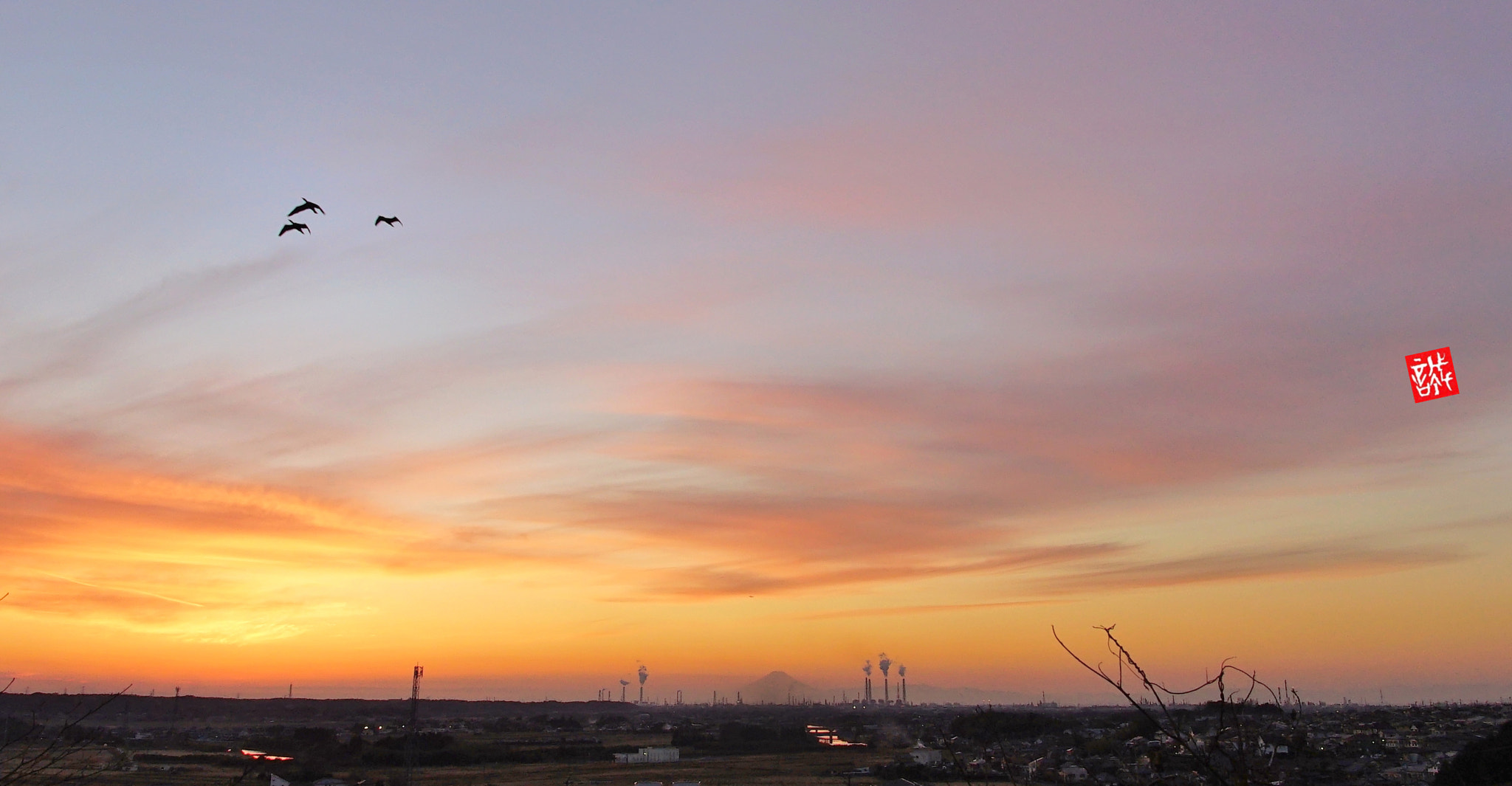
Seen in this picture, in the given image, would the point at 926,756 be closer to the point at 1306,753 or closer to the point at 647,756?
the point at 647,756

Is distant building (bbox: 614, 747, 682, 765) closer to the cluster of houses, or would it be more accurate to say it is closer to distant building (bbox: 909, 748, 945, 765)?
distant building (bbox: 909, 748, 945, 765)

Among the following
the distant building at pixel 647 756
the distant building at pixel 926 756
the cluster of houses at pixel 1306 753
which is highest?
the cluster of houses at pixel 1306 753

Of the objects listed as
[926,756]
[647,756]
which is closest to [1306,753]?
[926,756]

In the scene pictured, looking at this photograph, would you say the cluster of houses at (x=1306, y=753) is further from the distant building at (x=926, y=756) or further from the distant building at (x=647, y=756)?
the distant building at (x=647, y=756)

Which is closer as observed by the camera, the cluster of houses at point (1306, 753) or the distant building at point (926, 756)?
the cluster of houses at point (1306, 753)

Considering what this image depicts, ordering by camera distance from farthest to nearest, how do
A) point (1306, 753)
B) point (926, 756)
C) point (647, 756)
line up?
1. point (647, 756)
2. point (926, 756)
3. point (1306, 753)

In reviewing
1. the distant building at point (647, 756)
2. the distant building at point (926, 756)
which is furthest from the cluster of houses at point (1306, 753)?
the distant building at point (647, 756)

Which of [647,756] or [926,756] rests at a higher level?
[926,756]

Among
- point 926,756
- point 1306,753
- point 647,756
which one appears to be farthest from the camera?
point 647,756
